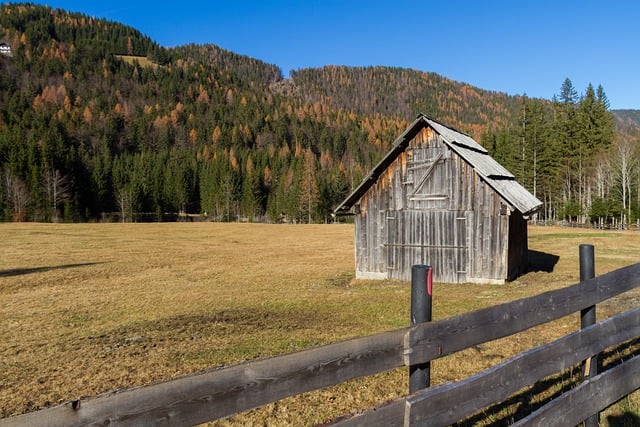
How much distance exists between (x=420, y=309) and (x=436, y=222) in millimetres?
17604

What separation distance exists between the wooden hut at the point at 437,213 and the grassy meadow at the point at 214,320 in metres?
1.07

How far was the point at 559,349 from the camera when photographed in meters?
4.28

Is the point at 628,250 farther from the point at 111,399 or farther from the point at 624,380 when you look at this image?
the point at 111,399

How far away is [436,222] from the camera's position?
66.9 feet

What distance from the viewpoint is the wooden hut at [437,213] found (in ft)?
64.2

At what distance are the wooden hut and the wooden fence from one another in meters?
14.8

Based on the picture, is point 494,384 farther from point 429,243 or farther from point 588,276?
point 429,243

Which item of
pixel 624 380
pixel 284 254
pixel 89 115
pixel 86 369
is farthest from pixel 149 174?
pixel 624 380

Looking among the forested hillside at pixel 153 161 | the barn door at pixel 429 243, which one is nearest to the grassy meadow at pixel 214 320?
the barn door at pixel 429 243

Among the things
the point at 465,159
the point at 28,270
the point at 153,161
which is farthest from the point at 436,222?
the point at 153,161

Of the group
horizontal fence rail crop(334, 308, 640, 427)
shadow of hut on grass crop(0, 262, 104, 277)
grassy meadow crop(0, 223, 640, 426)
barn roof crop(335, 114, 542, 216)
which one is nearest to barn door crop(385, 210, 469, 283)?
grassy meadow crop(0, 223, 640, 426)

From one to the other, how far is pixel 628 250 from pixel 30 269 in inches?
1600

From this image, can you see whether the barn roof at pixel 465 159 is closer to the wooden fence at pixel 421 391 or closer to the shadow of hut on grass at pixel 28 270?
the wooden fence at pixel 421 391

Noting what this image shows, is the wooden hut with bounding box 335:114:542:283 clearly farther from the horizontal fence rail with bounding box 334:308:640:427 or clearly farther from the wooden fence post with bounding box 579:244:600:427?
the horizontal fence rail with bounding box 334:308:640:427
